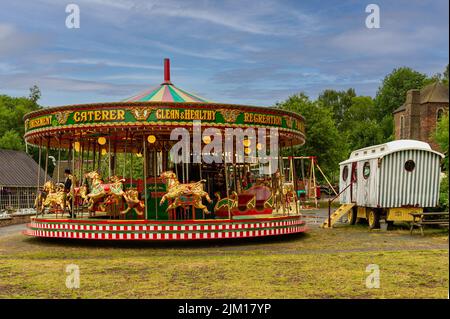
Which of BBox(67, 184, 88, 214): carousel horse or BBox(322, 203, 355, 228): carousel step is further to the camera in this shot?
BBox(322, 203, 355, 228): carousel step

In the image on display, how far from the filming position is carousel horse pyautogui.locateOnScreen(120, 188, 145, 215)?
1552 cm

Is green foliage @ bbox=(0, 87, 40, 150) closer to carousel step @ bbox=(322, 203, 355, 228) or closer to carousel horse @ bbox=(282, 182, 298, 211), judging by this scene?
carousel horse @ bbox=(282, 182, 298, 211)

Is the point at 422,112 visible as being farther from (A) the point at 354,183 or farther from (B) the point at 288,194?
(A) the point at 354,183

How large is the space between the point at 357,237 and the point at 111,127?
849cm

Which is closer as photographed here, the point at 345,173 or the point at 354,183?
the point at 354,183

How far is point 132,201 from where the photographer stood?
1562 cm

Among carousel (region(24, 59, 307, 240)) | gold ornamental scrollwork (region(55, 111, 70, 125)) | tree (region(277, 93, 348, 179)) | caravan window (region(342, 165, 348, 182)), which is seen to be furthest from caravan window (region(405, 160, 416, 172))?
tree (region(277, 93, 348, 179))

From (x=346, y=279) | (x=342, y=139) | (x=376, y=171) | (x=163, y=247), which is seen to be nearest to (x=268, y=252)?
(x=163, y=247)

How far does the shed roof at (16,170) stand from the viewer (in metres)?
38.1

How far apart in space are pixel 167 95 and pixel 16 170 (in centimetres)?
2686

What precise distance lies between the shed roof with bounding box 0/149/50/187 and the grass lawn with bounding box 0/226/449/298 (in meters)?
23.1

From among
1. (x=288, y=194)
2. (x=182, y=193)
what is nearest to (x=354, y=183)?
(x=288, y=194)

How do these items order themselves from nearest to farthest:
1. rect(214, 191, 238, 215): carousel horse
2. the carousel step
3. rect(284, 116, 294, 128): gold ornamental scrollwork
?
rect(284, 116, 294, 128): gold ornamental scrollwork < rect(214, 191, 238, 215): carousel horse < the carousel step

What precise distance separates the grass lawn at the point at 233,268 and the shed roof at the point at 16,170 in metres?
23.1
